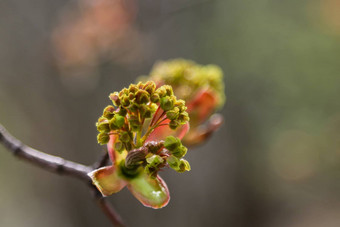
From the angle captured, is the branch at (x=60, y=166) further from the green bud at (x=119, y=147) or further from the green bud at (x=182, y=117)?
the green bud at (x=182, y=117)

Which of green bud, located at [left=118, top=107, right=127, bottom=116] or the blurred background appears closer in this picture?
green bud, located at [left=118, top=107, right=127, bottom=116]

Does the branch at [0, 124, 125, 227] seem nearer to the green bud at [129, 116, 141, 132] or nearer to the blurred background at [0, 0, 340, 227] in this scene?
the green bud at [129, 116, 141, 132]

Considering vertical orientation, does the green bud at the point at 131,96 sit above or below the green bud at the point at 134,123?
above

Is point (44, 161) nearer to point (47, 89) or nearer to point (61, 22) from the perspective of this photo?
point (61, 22)

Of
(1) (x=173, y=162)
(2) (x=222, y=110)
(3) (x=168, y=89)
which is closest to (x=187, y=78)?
(3) (x=168, y=89)

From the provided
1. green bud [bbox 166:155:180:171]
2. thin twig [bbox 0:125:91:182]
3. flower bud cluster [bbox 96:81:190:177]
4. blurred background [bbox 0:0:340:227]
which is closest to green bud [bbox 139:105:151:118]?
flower bud cluster [bbox 96:81:190:177]

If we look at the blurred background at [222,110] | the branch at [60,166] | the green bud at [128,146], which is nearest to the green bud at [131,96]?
the green bud at [128,146]

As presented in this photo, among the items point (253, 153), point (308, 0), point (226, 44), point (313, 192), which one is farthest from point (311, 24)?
point (313, 192)

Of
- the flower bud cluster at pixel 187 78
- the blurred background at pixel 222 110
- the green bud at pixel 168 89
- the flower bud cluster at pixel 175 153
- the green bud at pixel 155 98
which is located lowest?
the flower bud cluster at pixel 175 153

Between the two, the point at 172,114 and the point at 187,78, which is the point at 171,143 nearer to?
the point at 172,114
